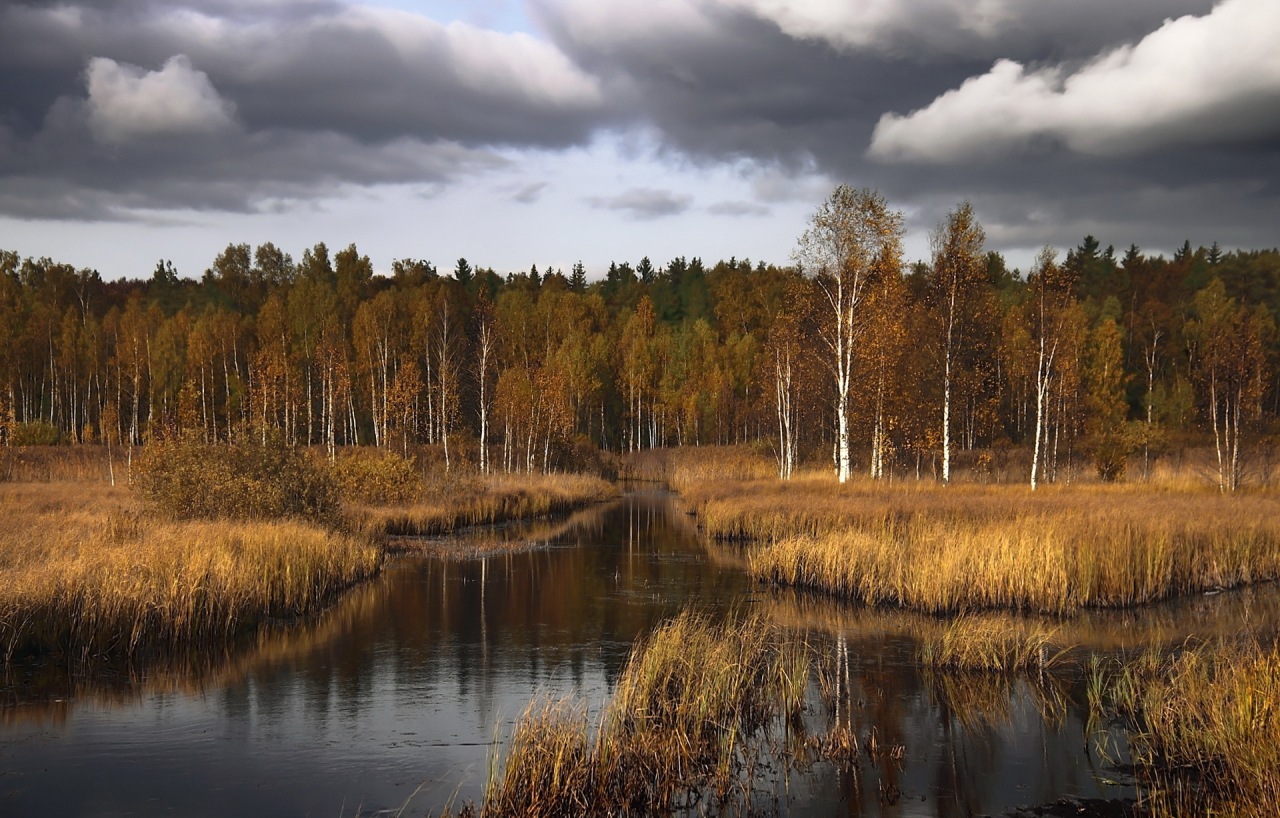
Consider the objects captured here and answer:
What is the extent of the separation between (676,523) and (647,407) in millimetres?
46228

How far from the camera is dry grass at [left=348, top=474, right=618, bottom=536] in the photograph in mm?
31625

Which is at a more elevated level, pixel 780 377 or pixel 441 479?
pixel 780 377

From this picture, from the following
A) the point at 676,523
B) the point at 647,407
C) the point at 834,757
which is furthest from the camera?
the point at 647,407

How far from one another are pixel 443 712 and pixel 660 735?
3.91 metres

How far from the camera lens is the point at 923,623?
17.5m

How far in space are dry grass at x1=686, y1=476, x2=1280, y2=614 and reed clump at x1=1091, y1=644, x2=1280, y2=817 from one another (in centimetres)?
617

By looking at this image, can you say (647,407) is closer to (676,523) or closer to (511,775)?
(676,523)

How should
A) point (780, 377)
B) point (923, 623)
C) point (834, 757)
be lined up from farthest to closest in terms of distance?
point (780, 377), point (923, 623), point (834, 757)

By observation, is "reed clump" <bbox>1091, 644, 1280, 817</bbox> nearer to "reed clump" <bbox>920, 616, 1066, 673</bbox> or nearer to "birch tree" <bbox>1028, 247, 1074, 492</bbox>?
"reed clump" <bbox>920, 616, 1066, 673</bbox>

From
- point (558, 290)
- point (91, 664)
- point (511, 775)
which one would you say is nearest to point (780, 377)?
point (91, 664)

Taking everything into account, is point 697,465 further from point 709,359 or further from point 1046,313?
point 1046,313

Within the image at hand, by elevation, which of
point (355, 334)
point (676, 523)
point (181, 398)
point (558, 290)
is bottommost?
point (676, 523)

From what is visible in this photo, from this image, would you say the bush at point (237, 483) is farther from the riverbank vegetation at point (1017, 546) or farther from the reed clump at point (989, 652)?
the reed clump at point (989, 652)

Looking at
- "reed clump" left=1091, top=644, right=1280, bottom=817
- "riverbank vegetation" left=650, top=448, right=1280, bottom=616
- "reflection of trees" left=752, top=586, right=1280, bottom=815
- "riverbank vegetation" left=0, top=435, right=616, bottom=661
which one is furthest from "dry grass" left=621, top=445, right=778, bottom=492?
"reed clump" left=1091, top=644, right=1280, bottom=817
